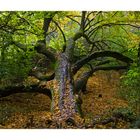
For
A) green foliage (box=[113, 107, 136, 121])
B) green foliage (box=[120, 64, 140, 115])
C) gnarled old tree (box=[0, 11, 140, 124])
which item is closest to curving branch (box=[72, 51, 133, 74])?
gnarled old tree (box=[0, 11, 140, 124])

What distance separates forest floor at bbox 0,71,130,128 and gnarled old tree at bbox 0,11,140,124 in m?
0.12

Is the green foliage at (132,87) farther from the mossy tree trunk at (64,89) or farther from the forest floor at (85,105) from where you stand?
the mossy tree trunk at (64,89)

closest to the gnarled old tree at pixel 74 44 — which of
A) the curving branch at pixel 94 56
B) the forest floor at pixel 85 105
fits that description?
the curving branch at pixel 94 56

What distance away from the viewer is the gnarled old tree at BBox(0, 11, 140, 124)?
6.17m

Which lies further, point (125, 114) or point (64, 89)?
point (64, 89)

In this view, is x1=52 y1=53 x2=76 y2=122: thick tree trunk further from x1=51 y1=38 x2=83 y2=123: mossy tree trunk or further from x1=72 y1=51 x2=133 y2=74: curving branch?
x1=72 y1=51 x2=133 y2=74: curving branch

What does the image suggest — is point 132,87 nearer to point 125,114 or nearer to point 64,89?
point 125,114

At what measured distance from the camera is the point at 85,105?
651cm

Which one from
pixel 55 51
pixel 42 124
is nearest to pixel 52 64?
pixel 55 51

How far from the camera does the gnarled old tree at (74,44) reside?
617cm

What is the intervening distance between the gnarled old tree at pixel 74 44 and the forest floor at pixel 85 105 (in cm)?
12

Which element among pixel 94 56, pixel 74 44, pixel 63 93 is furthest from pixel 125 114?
pixel 74 44

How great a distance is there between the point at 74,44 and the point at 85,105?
962mm
